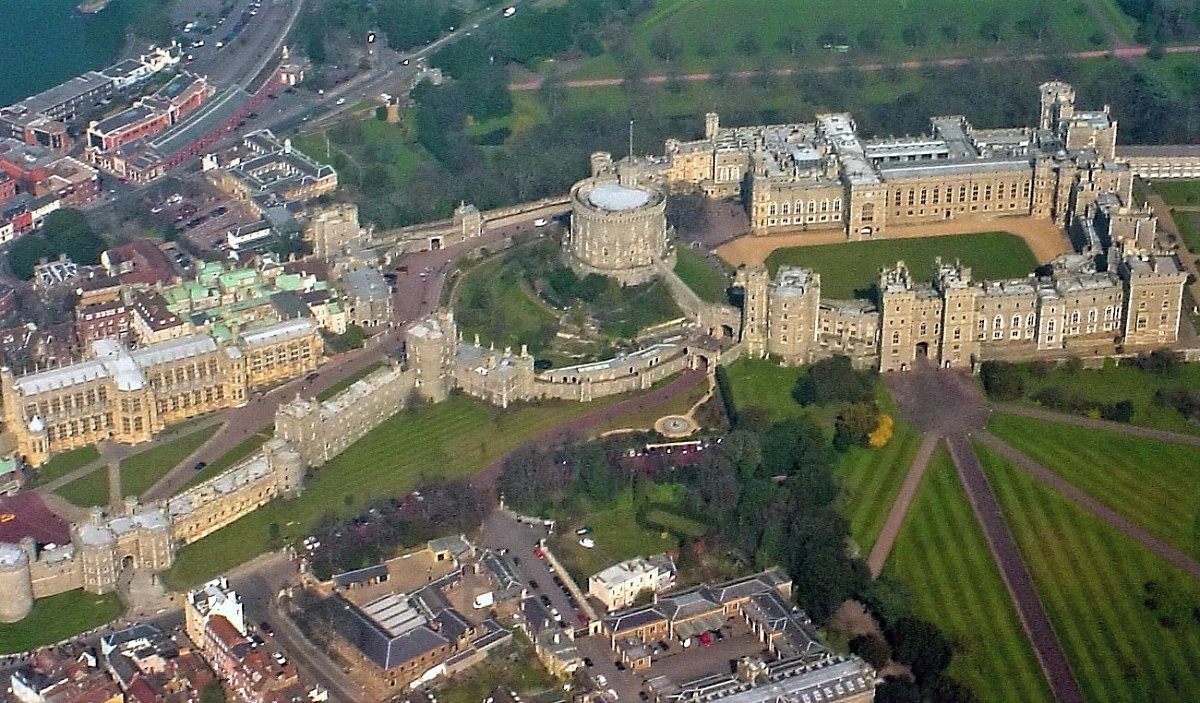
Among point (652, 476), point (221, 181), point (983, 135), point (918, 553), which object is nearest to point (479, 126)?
point (221, 181)

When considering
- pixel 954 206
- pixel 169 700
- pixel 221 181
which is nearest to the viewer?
pixel 169 700

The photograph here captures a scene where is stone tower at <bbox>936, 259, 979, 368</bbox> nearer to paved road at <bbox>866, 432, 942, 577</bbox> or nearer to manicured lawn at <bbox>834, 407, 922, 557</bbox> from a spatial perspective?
manicured lawn at <bbox>834, 407, 922, 557</bbox>

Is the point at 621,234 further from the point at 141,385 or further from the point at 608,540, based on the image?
the point at 141,385

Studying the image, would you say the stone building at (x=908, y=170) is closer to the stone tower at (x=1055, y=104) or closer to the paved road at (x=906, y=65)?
the stone tower at (x=1055, y=104)

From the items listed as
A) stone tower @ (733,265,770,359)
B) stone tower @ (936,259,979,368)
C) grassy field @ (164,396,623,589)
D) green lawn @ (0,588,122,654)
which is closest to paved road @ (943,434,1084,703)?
stone tower @ (936,259,979,368)

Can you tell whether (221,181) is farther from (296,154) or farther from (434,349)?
(434,349)

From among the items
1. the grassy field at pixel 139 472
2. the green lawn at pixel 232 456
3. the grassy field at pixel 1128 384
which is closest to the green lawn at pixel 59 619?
the grassy field at pixel 139 472
